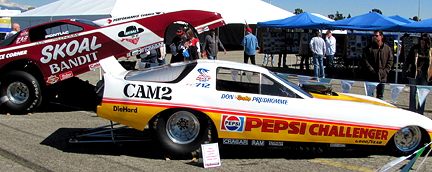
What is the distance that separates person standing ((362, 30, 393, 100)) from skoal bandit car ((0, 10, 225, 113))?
4.46 meters

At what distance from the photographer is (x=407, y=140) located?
16.8ft

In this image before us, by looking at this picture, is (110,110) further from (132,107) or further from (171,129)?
(171,129)

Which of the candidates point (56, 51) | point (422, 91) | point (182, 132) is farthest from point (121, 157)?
point (422, 91)

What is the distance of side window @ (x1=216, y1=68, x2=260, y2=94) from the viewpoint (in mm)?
4859

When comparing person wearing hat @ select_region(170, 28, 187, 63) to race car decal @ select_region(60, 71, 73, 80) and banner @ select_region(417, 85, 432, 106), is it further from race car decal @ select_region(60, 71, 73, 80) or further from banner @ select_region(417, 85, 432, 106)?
banner @ select_region(417, 85, 432, 106)

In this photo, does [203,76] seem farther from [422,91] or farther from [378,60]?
[378,60]

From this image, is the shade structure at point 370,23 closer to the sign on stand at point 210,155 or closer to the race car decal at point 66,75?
the sign on stand at point 210,155

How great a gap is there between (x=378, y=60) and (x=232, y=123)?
427cm

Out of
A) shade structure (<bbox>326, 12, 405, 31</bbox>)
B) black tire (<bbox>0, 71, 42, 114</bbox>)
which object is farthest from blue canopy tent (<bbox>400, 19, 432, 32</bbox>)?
black tire (<bbox>0, 71, 42, 114</bbox>)

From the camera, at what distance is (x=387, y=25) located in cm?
1287

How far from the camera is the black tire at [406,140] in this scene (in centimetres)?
→ 504

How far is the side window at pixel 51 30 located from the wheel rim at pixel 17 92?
3.08 ft

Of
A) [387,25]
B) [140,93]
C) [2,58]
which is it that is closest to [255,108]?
[140,93]

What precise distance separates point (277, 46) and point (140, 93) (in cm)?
1337
